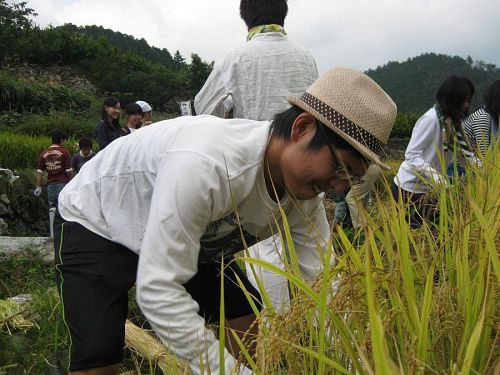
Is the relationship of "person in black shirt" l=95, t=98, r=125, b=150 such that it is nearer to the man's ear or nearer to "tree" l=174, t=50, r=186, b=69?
the man's ear

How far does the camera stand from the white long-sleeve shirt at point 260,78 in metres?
2.71

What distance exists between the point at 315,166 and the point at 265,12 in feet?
5.28

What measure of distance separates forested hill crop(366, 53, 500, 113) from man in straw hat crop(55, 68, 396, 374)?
79.8 feet

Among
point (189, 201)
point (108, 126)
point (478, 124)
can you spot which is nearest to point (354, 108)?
point (189, 201)

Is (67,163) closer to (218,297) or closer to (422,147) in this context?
(422,147)

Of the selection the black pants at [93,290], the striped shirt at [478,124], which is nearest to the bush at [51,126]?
the striped shirt at [478,124]

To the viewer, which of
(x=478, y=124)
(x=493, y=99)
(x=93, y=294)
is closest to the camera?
(x=93, y=294)

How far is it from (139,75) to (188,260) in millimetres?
24574

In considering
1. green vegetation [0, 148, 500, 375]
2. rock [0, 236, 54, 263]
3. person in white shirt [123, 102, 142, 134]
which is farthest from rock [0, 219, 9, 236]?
green vegetation [0, 148, 500, 375]

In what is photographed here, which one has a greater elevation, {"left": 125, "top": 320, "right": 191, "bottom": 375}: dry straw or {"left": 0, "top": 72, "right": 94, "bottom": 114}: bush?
{"left": 0, "top": 72, "right": 94, "bottom": 114}: bush

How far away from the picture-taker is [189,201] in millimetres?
1339

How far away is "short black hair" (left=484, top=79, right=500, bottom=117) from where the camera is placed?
135 inches

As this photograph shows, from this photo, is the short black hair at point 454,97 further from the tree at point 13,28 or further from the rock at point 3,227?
the tree at point 13,28

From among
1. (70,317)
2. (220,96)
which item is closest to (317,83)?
(70,317)
